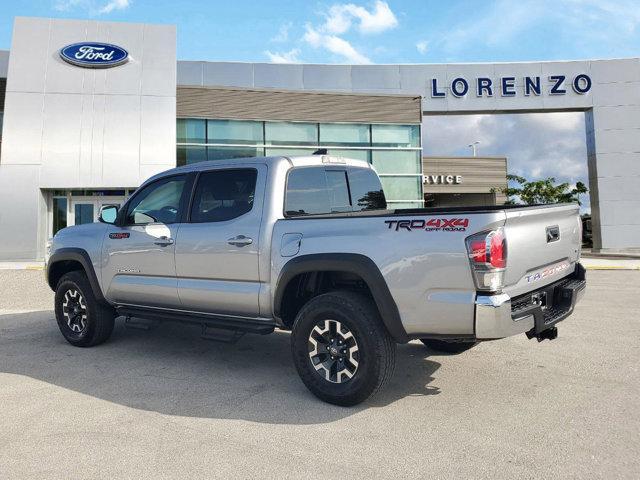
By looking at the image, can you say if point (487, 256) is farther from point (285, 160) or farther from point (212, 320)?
point (212, 320)

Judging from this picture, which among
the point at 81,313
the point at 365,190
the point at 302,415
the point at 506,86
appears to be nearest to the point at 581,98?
the point at 506,86

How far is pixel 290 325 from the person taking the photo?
4.17m

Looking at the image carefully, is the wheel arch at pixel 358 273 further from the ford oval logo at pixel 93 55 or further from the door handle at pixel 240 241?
the ford oval logo at pixel 93 55

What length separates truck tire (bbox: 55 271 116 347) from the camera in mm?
5430

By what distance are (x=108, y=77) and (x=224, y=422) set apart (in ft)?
59.9

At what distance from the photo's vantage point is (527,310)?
338cm

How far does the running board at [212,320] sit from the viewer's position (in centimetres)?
413

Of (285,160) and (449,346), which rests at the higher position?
(285,160)

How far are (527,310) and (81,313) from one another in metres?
4.75

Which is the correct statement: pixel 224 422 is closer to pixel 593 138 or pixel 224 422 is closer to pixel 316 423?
pixel 316 423

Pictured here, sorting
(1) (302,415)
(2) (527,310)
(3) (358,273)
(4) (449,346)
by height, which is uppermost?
(3) (358,273)

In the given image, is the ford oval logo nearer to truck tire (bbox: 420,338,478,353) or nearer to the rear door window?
the rear door window

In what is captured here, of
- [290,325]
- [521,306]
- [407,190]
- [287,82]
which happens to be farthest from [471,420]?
[287,82]

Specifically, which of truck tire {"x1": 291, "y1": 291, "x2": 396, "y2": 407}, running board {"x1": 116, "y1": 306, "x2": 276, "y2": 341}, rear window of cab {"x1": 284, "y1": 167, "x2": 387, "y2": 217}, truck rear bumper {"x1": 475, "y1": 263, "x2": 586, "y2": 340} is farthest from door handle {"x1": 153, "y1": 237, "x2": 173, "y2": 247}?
truck rear bumper {"x1": 475, "y1": 263, "x2": 586, "y2": 340}
